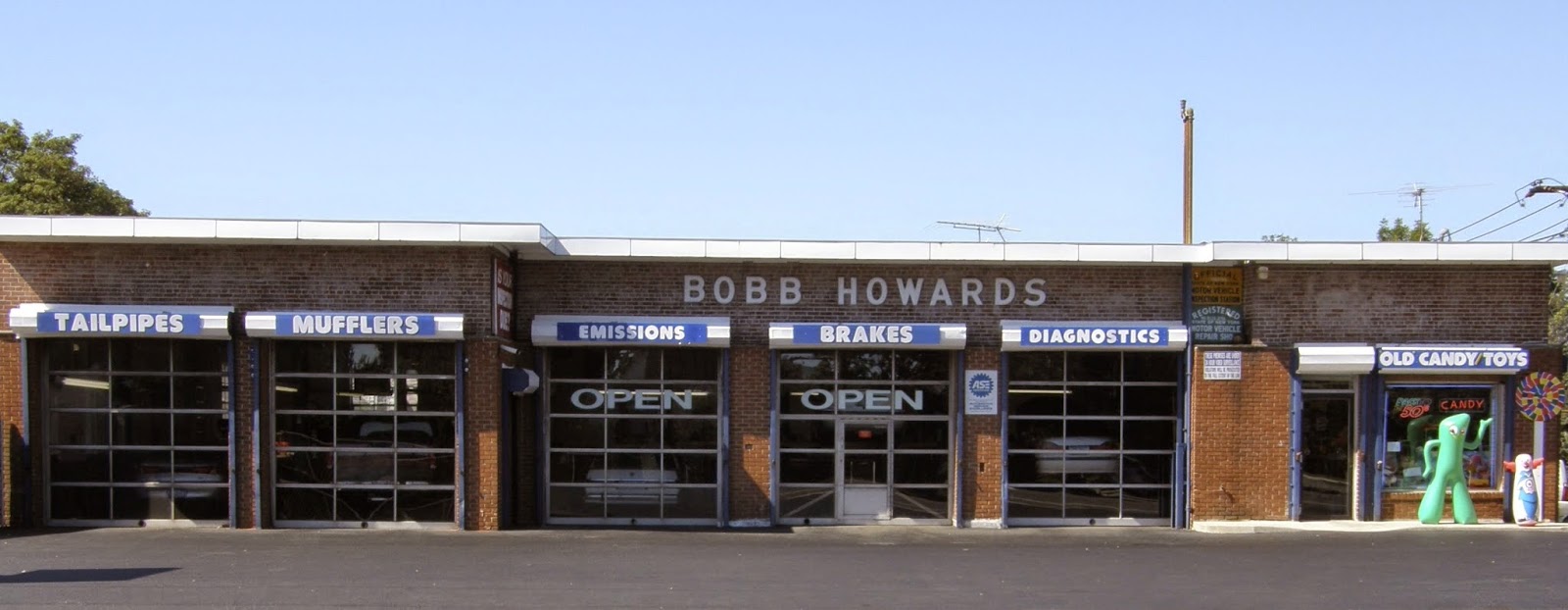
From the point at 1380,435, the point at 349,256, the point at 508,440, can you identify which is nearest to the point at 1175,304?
the point at 1380,435

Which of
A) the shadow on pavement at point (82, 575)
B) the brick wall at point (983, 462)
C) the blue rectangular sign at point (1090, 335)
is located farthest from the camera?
the brick wall at point (983, 462)

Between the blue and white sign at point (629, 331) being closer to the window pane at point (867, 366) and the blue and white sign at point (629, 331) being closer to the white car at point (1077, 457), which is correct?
the window pane at point (867, 366)

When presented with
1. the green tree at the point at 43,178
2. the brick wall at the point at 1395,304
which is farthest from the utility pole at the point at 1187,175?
the green tree at the point at 43,178

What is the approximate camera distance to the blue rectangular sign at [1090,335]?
18953 millimetres

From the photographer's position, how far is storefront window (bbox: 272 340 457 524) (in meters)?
18.3

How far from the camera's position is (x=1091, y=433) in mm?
19812

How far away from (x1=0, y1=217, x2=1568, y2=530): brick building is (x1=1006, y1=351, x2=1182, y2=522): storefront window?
4 centimetres

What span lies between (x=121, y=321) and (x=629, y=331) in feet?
21.6

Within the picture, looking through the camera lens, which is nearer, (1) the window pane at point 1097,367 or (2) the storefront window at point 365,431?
(2) the storefront window at point 365,431

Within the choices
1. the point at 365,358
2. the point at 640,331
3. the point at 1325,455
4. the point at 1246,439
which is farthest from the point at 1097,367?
the point at 365,358

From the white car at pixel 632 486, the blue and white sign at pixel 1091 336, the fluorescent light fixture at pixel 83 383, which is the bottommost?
the white car at pixel 632 486

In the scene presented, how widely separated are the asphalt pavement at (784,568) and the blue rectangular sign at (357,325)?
2.62 meters

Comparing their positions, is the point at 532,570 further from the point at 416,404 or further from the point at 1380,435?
the point at 1380,435

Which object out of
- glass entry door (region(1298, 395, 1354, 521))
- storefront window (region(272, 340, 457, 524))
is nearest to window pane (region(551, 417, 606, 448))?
storefront window (region(272, 340, 457, 524))
